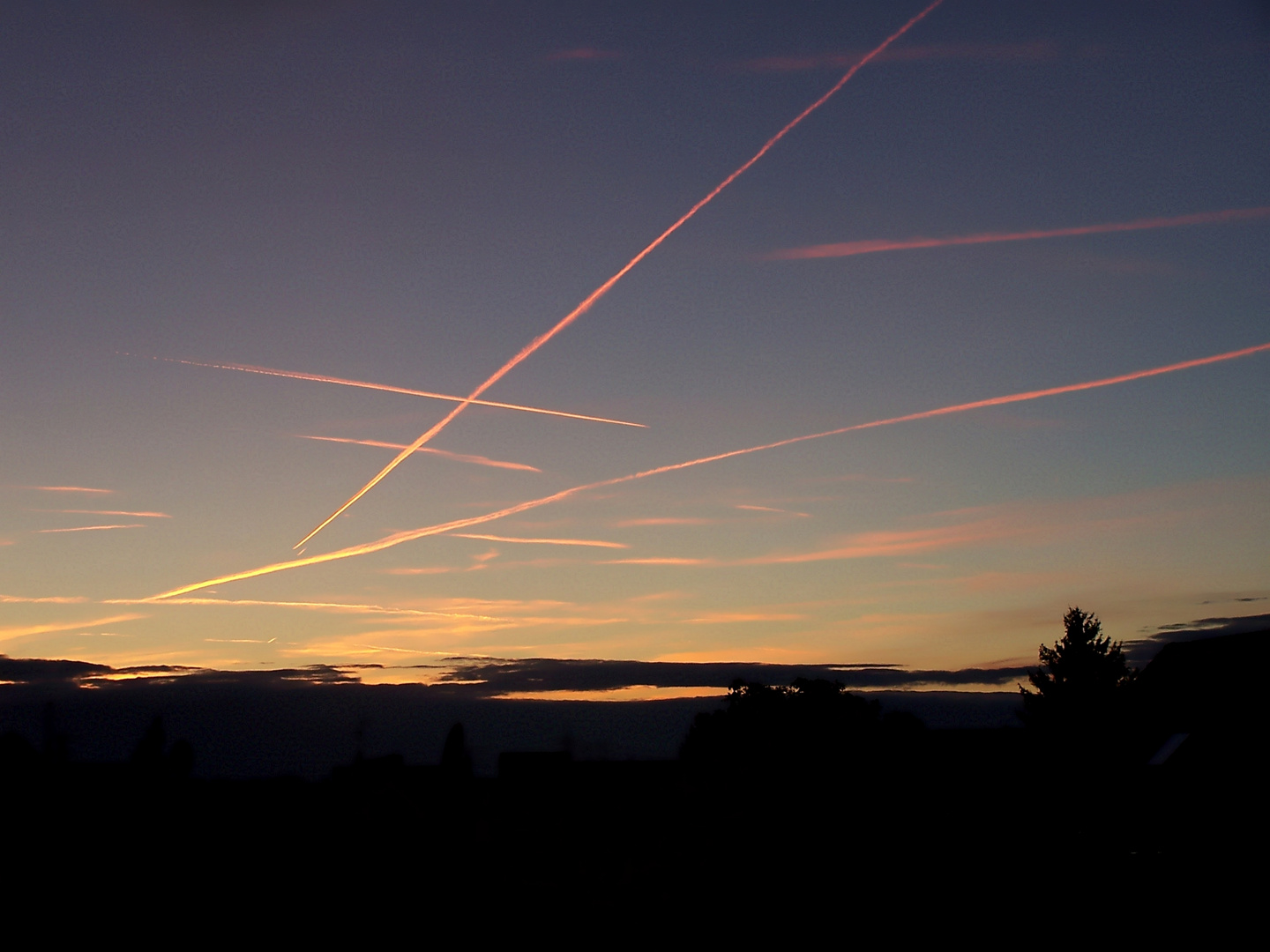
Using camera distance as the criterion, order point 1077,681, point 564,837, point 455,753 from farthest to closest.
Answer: point 1077,681 → point 455,753 → point 564,837

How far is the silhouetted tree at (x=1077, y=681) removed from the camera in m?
64.1

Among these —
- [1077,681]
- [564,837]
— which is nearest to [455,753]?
[564,837]

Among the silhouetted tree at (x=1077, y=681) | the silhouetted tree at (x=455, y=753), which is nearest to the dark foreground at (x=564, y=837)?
the silhouetted tree at (x=455, y=753)

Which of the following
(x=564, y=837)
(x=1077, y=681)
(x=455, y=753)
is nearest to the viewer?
(x=564, y=837)

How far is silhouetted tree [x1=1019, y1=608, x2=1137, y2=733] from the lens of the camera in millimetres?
64125

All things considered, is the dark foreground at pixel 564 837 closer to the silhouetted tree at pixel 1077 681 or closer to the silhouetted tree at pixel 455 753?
the silhouetted tree at pixel 455 753

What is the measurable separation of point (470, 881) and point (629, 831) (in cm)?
167

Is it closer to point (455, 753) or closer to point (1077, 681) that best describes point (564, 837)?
point (455, 753)

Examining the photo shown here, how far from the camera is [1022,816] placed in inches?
491

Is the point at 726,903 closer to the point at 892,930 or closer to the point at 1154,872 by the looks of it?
the point at 892,930

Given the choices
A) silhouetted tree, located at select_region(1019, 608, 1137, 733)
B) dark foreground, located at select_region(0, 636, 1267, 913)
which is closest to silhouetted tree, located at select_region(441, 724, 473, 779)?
dark foreground, located at select_region(0, 636, 1267, 913)

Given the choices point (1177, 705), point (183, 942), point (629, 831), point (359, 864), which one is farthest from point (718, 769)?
point (1177, 705)

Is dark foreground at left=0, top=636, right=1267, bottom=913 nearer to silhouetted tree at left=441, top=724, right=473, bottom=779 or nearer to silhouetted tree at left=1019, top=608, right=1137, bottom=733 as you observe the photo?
silhouetted tree at left=441, top=724, right=473, bottom=779

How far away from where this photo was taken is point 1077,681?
66000 mm
